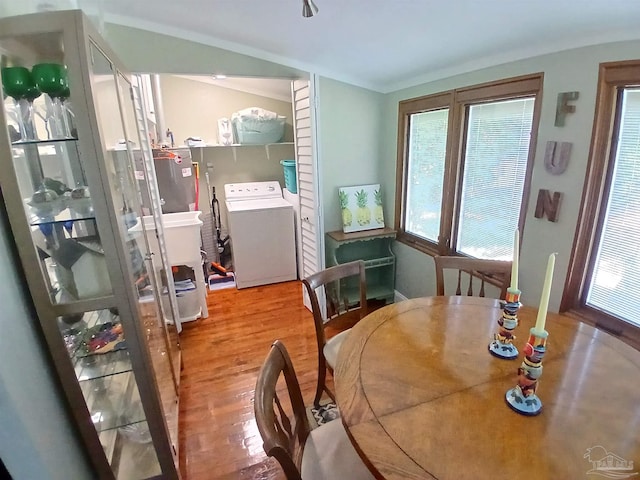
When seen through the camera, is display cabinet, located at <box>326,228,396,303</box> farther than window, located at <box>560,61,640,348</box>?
Yes

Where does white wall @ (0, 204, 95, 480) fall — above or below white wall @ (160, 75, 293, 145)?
below

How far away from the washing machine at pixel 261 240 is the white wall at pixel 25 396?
2.41 metres

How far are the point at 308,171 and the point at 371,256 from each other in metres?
1.02

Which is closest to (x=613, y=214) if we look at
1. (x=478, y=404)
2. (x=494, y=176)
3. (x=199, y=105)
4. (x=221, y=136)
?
(x=494, y=176)

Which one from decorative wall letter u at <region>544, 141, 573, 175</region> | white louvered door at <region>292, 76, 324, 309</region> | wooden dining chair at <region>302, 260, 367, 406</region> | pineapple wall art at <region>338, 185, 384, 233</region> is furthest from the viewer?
pineapple wall art at <region>338, 185, 384, 233</region>

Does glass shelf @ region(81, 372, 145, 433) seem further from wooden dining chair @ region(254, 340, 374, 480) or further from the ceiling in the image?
the ceiling

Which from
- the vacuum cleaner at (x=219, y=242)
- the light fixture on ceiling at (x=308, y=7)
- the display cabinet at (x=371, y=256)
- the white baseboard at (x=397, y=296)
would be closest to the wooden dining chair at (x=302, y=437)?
the light fixture on ceiling at (x=308, y=7)

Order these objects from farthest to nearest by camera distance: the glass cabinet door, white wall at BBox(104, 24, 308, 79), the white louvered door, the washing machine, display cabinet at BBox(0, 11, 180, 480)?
the washing machine < the white louvered door < white wall at BBox(104, 24, 308, 79) < the glass cabinet door < display cabinet at BBox(0, 11, 180, 480)

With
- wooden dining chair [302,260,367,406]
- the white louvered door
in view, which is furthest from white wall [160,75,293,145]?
wooden dining chair [302,260,367,406]

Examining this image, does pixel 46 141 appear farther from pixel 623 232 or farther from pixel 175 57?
pixel 623 232

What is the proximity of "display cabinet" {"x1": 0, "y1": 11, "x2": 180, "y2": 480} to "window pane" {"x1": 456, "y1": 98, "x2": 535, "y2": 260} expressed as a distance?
2087 mm

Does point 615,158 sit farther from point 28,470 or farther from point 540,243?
point 28,470

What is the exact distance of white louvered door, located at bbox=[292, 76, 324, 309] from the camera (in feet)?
8.86

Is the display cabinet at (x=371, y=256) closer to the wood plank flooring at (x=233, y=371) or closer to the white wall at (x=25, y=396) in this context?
the wood plank flooring at (x=233, y=371)
